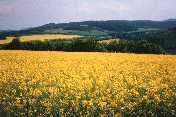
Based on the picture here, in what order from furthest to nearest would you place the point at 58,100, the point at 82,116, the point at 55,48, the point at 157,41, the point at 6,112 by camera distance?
the point at 157,41, the point at 55,48, the point at 58,100, the point at 6,112, the point at 82,116

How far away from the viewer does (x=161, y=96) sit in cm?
773

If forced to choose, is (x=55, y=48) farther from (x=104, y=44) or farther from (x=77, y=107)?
(x=77, y=107)

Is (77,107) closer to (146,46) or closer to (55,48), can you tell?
(146,46)

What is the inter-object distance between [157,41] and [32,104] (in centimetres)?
10355

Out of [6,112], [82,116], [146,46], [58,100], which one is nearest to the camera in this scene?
[82,116]

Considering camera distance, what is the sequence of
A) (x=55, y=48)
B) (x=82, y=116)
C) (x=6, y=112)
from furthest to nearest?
(x=55, y=48), (x=6, y=112), (x=82, y=116)

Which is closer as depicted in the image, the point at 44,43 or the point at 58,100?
the point at 58,100

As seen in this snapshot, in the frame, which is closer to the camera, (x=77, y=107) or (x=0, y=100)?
(x=77, y=107)

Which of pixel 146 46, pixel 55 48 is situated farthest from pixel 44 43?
pixel 146 46

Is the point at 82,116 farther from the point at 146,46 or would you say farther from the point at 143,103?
the point at 146,46

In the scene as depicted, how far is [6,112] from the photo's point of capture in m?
7.14

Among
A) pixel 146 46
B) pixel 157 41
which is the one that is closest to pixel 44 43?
pixel 146 46

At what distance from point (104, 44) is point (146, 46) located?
→ 512 inches

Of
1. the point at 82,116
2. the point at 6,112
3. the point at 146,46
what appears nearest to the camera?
the point at 82,116
